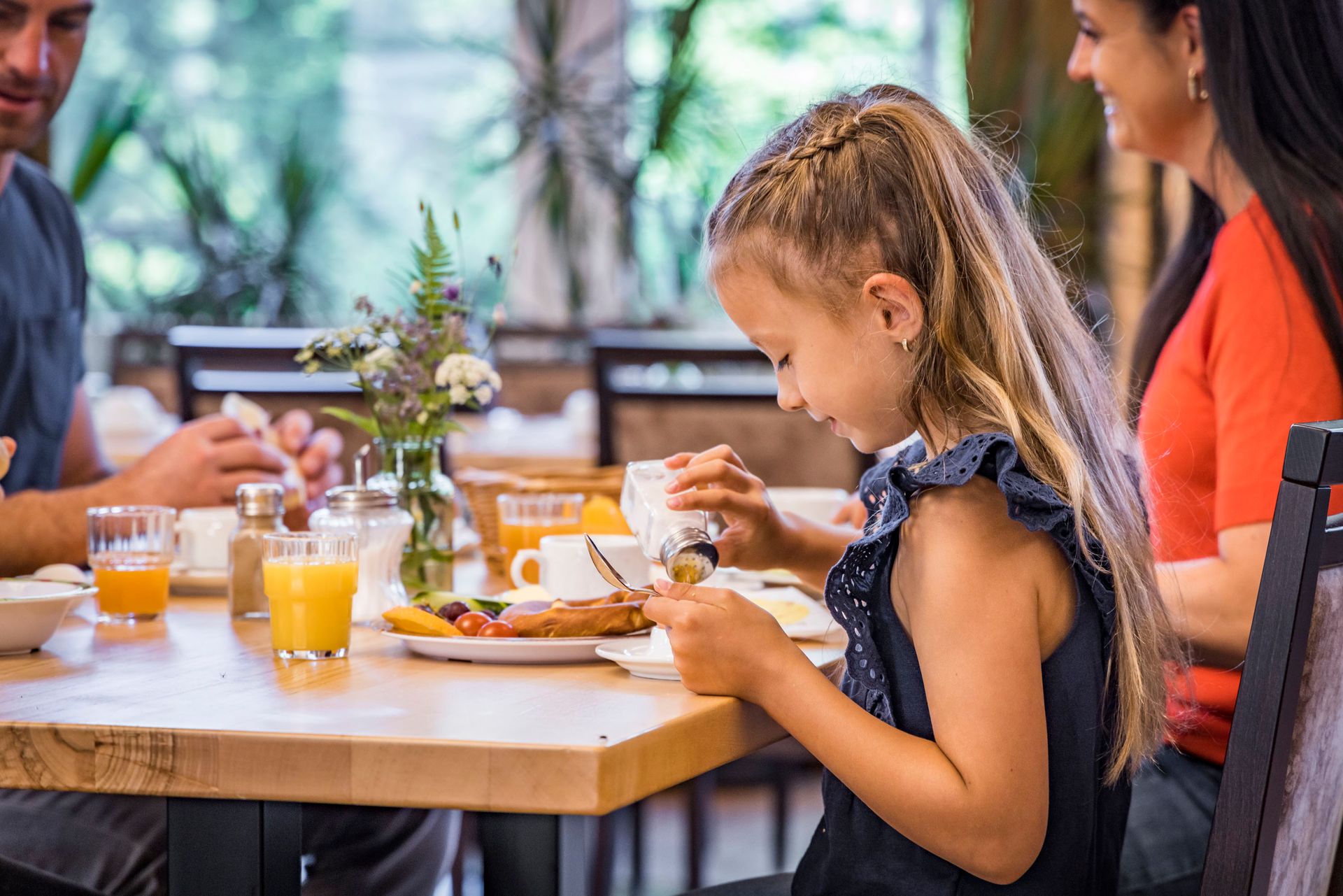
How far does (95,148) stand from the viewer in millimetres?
5309

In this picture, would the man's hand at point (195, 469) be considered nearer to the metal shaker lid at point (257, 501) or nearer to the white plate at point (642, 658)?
the metal shaker lid at point (257, 501)

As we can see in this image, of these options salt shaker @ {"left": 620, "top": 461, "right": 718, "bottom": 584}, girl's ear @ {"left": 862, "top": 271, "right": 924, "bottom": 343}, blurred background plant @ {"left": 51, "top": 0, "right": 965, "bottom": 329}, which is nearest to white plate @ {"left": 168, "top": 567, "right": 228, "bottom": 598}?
salt shaker @ {"left": 620, "top": 461, "right": 718, "bottom": 584}

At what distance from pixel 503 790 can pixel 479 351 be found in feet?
2.45

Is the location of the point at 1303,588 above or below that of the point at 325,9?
below

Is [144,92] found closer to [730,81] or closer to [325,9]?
[325,9]

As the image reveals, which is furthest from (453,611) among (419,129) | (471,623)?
(419,129)

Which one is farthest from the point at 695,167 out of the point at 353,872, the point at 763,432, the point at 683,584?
the point at 683,584

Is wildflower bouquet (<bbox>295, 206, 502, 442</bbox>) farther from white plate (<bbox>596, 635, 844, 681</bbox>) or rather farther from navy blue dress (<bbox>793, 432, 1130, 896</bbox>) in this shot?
navy blue dress (<bbox>793, 432, 1130, 896</bbox>)

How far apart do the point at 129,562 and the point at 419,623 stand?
1.20 ft

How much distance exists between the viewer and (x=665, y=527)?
3.72 ft

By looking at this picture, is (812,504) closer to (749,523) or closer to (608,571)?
(749,523)

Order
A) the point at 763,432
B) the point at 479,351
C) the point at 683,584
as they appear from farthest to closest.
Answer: the point at 763,432 → the point at 479,351 → the point at 683,584

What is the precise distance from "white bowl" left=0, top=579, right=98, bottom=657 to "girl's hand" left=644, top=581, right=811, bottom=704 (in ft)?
1.73

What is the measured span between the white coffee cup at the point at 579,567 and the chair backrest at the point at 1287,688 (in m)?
0.59
